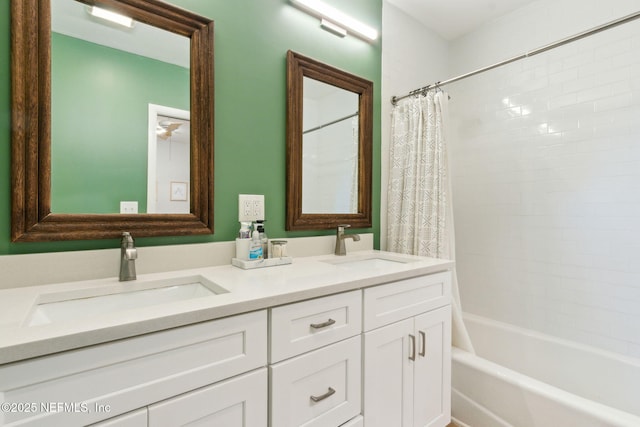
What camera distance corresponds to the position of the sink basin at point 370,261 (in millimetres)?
1567

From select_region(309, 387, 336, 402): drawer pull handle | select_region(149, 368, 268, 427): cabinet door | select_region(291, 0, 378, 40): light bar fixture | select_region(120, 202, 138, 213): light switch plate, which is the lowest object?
select_region(309, 387, 336, 402): drawer pull handle

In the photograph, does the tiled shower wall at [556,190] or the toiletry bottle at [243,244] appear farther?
the tiled shower wall at [556,190]

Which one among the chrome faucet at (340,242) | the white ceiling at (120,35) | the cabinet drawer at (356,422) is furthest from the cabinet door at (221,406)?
the white ceiling at (120,35)

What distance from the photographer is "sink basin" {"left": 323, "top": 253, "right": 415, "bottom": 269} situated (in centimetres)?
157

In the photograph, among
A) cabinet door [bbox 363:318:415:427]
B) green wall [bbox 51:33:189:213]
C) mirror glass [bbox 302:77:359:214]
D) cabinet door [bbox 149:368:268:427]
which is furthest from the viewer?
mirror glass [bbox 302:77:359:214]

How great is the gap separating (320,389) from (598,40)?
248 centimetres

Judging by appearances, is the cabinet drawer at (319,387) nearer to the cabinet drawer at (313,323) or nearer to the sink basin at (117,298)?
the cabinet drawer at (313,323)

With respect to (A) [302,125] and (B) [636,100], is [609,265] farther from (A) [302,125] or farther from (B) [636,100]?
(A) [302,125]

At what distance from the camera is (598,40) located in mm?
1816

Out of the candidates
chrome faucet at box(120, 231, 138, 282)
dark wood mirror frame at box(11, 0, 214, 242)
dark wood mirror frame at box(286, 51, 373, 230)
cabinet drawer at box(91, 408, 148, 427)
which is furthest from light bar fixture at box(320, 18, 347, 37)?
cabinet drawer at box(91, 408, 148, 427)

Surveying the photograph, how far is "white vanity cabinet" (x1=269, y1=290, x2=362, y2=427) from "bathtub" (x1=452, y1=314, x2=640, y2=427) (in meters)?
0.86

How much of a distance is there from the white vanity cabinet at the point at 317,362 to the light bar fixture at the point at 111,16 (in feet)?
3.95

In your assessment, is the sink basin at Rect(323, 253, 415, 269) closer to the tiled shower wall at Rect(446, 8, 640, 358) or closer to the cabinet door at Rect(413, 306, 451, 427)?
the cabinet door at Rect(413, 306, 451, 427)

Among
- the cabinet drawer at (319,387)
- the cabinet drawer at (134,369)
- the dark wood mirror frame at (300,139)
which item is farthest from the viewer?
the dark wood mirror frame at (300,139)
